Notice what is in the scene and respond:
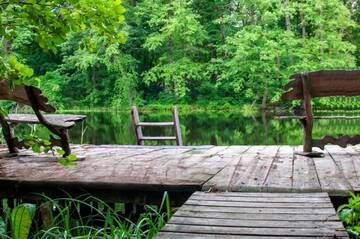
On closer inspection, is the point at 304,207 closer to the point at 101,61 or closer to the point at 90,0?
the point at 90,0

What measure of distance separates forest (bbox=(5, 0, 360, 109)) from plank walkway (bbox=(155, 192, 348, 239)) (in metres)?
23.3

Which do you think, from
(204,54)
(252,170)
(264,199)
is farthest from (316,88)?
(204,54)

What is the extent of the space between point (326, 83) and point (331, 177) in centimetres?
151

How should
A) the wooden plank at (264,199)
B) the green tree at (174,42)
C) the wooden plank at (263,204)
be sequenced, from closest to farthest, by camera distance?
the wooden plank at (263,204) → the wooden plank at (264,199) → the green tree at (174,42)

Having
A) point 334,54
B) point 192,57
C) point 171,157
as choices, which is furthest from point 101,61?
point 171,157

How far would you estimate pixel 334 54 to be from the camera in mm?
28156

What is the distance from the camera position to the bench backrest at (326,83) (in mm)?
5141

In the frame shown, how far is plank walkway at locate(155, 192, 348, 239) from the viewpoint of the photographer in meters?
2.57

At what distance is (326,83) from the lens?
5.19 meters

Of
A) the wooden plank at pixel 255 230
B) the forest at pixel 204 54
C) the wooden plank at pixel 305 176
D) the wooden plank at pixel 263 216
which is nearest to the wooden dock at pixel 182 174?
the wooden plank at pixel 305 176

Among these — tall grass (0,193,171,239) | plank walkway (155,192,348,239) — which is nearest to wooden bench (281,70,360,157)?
tall grass (0,193,171,239)

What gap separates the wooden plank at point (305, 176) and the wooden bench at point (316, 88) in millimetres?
279

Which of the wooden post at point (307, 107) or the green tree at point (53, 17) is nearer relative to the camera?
the green tree at point (53, 17)

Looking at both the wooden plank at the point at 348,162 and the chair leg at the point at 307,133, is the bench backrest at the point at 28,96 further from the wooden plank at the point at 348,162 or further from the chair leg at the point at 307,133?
the wooden plank at the point at 348,162
